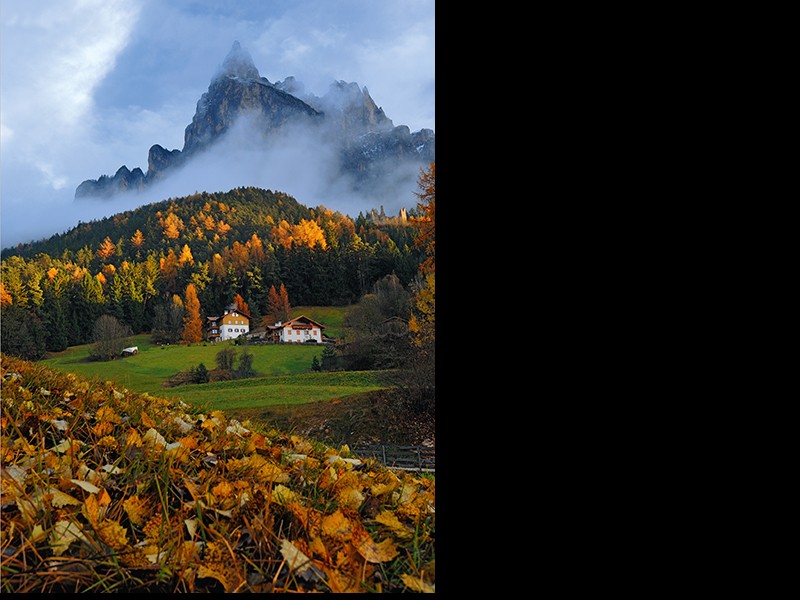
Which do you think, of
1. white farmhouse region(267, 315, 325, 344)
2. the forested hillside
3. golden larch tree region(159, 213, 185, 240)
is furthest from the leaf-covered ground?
golden larch tree region(159, 213, 185, 240)

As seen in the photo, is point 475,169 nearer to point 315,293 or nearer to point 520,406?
point 520,406

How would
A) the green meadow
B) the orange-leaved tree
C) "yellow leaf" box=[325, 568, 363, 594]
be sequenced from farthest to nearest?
1. the orange-leaved tree
2. the green meadow
3. "yellow leaf" box=[325, 568, 363, 594]

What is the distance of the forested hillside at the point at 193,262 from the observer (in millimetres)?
2879

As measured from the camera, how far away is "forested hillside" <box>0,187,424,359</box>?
2879 millimetres

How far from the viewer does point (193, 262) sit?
340 cm

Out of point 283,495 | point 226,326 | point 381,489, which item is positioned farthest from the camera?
point 226,326

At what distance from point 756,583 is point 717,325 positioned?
1.34ft

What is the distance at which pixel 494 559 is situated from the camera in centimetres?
86

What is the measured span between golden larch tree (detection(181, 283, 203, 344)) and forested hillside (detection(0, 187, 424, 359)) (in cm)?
5

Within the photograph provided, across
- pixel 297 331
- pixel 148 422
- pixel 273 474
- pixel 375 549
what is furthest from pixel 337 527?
pixel 297 331

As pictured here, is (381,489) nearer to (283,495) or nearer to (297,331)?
(283,495)

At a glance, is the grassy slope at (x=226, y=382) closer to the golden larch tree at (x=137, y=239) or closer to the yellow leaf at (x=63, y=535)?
the golden larch tree at (x=137, y=239)

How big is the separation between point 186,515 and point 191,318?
7.44 feet

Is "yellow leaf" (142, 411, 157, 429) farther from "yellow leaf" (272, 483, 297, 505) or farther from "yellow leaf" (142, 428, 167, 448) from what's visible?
"yellow leaf" (272, 483, 297, 505)
